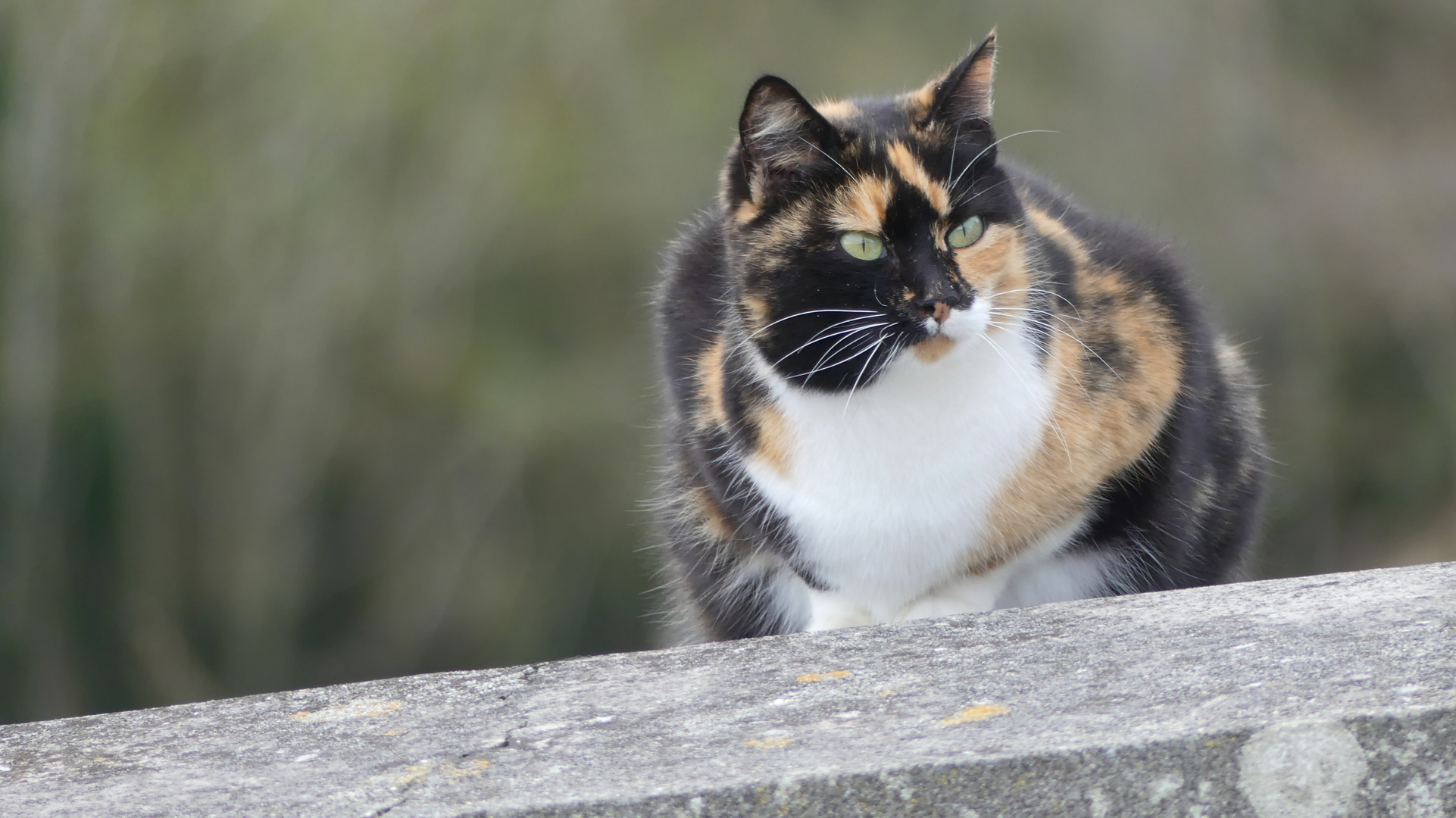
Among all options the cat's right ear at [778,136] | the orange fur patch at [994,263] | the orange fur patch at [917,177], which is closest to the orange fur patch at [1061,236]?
the orange fur patch at [994,263]

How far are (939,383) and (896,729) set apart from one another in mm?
690

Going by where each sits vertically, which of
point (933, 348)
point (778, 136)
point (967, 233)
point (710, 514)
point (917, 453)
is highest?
point (778, 136)

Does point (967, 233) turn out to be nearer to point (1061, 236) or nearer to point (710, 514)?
point (1061, 236)

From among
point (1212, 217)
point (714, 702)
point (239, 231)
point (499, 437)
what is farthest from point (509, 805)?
point (1212, 217)

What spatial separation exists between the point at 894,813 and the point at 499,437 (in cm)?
339

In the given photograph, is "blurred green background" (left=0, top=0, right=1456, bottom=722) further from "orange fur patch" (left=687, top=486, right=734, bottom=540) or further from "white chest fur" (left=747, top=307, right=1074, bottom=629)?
"white chest fur" (left=747, top=307, right=1074, bottom=629)

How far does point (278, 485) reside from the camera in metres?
4.22

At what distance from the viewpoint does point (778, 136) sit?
5.37ft

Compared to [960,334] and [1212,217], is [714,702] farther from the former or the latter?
[1212,217]

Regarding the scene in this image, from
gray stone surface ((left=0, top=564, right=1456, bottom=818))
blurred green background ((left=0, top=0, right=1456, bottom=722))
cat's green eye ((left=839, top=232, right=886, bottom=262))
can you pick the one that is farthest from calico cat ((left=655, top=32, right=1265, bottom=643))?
blurred green background ((left=0, top=0, right=1456, bottom=722))

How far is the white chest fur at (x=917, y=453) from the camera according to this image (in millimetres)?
1655

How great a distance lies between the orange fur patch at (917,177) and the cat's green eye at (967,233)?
0.03 metres

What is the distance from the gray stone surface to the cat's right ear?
598 mm

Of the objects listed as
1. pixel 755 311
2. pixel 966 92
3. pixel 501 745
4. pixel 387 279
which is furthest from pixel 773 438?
pixel 387 279
